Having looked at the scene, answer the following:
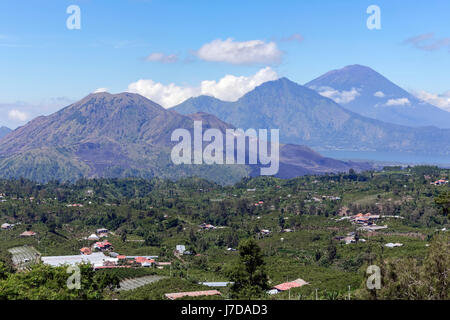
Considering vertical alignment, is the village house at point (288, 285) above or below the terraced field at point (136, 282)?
above

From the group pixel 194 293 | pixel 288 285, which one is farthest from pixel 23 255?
pixel 288 285

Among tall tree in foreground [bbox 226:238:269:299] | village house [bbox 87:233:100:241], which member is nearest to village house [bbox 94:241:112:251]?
village house [bbox 87:233:100:241]

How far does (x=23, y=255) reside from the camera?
1939 inches

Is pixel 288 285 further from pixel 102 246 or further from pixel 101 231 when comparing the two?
pixel 101 231

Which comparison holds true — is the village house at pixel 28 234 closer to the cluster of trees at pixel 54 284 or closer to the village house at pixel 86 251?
the village house at pixel 86 251

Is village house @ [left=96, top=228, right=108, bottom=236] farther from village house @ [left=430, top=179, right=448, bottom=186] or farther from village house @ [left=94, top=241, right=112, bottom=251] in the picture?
village house @ [left=430, top=179, right=448, bottom=186]

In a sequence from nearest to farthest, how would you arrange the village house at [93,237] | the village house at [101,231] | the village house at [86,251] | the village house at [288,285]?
the village house at [288,285]
the village house at [86,251]
the village house at [93,237]
the village house at [101,231]

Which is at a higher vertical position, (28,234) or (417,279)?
(417,279)

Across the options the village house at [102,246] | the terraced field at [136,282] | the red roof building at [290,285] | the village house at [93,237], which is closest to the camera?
the red roof building at [290,285]

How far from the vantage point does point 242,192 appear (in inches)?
4181

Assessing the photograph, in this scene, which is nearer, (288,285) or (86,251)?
(288,285)

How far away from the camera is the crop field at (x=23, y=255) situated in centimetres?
4484

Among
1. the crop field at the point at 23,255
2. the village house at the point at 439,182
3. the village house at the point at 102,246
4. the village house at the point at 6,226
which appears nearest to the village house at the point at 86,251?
the village house at the point at 102,246
